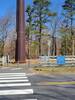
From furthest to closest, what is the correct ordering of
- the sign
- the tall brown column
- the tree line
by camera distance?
1. the tree line
2. the tall brown column
3. the sign

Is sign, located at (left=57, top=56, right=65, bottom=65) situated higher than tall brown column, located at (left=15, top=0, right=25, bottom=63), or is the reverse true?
tall brown column, located at (left=15, top=0, right=25, bottom=63)

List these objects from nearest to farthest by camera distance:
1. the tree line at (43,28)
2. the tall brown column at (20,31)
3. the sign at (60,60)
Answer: the sign at (60,60), the tall brown column at (20,31), the tree line at (43,28)

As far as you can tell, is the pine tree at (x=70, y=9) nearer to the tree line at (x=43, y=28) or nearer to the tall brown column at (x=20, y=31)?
the tree line at (x=43, y=28)

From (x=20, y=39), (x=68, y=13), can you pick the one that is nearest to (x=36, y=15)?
(x=68, y=13)

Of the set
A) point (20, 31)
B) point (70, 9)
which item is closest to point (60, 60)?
point (20, 31)

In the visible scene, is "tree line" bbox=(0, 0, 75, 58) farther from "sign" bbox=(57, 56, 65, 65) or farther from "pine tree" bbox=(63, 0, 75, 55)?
"sign" bbox=(57, 56, 65, 65)

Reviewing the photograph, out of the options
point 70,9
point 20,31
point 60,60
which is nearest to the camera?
point 60,60

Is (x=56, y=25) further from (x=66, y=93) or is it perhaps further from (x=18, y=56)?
(x=66, y=93)

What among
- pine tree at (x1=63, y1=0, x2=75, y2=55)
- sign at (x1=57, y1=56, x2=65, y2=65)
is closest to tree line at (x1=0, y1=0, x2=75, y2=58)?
pine tree at (x1=63, y1=0, x2=75, y2=55)

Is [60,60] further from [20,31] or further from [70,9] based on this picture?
[70,9]

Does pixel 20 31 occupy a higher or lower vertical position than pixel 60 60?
higher

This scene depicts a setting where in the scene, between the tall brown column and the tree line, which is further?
the tree line

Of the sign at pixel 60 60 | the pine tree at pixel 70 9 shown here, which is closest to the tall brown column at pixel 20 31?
the sign at pixel 60 60

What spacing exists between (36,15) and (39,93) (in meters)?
51.8
